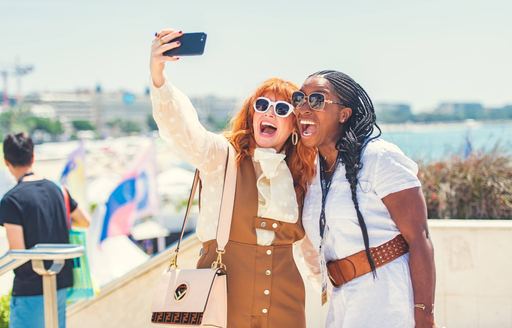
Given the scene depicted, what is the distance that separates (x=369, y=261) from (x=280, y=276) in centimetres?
58

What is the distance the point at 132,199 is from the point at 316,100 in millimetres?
16261

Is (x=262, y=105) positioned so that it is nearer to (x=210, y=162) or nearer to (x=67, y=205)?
(x=210, y=162)

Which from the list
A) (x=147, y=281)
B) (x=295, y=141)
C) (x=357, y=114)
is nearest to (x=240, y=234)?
(x=295, y=141)

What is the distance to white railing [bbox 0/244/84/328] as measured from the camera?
10.0 ft

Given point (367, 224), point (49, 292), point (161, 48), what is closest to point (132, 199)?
point (49, 292)

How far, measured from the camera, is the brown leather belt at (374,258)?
2.58 m

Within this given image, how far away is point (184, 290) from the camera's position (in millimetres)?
2955

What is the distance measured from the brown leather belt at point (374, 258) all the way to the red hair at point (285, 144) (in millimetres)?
564

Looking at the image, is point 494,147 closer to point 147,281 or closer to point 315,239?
point 147,281

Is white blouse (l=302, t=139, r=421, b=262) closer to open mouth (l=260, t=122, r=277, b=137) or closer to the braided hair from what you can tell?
the braided hair

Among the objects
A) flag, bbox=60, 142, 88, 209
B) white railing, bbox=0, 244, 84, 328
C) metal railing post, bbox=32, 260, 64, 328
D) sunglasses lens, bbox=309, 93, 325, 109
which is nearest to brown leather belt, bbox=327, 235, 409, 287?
sunglasses lens, bbox=309, 93, 325, 109

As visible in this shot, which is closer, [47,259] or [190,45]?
[190,45]

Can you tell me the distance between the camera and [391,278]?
2.57 meters

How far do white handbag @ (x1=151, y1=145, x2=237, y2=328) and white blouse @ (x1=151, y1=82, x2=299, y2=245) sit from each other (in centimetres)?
5
